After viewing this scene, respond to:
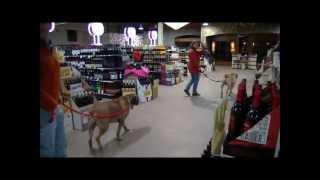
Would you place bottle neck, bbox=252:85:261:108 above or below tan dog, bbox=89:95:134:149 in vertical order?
above

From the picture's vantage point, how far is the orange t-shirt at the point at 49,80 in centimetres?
284

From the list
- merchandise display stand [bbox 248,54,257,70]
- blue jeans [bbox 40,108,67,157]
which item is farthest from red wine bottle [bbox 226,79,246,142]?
blue jeans [bbox 40,108,67,157]

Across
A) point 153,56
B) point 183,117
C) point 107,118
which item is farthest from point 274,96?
point 153,56

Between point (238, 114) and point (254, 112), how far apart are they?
0.46ft

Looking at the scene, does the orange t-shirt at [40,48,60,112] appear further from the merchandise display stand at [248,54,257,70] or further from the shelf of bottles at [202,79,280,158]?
the merchandise display stand at [248,54,257,70]

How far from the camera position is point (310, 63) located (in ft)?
9.48

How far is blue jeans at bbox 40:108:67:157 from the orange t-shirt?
3.1 inches

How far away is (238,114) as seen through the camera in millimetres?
3035

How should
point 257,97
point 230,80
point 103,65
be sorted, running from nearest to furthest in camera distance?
point 257,97, point 230,80, point 103,65

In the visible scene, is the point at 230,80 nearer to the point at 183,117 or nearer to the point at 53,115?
the point at 183,117

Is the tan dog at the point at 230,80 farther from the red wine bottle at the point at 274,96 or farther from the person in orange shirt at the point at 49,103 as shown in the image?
the person in orange shirt at the point at 49,103

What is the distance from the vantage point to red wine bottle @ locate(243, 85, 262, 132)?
296 centimetres

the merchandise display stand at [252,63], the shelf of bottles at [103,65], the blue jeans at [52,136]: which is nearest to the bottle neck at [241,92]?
the merchandise display stand at [252,63]
